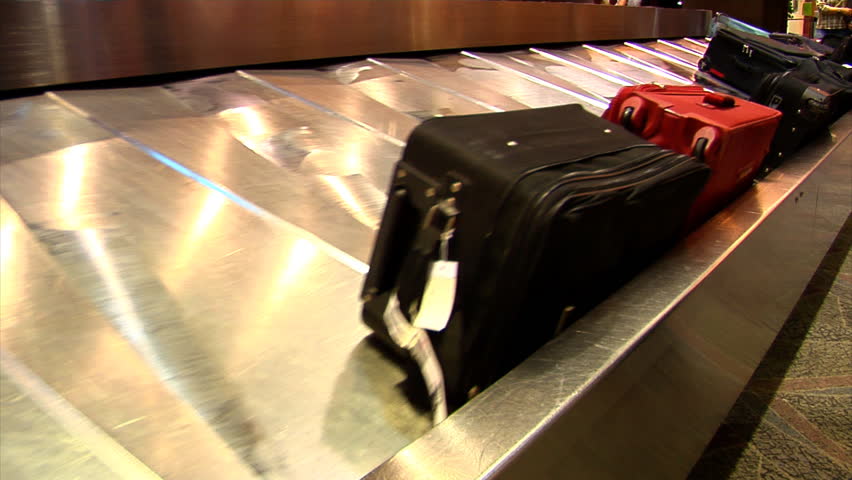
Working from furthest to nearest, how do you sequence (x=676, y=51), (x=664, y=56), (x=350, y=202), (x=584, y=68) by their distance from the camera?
(x=676, y=51)
(x=664, y=56)
(x=584, y=68)
(x=350, y=202)

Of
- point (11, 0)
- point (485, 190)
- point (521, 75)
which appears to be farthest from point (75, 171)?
point (521, 75)

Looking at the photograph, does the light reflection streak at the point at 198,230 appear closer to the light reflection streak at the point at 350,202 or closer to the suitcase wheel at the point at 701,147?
the light reflection streak at the point at 350,202

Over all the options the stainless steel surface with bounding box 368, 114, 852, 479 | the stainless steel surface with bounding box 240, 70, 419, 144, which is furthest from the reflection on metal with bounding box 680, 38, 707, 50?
the stainless steel surface with bounding box 240, 70, 419, 144

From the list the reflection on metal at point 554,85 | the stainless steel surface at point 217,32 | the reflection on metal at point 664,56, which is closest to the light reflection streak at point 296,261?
the stainless steel surface at point 217,32

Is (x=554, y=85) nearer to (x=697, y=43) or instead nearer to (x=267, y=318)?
(x=267, y=318)

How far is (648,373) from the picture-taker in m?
0.93

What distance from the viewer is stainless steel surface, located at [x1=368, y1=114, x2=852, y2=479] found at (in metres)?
0.66

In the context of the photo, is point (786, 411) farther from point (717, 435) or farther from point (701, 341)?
point (701, 341)

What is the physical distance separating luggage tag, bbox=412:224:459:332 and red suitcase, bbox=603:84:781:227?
0.73 metres

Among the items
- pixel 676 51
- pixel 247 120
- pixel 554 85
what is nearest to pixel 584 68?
pixel 554 85

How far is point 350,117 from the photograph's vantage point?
1881 millimetres

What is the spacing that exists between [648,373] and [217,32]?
5.83 feet

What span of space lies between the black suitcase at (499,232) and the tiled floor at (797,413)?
0.97 m

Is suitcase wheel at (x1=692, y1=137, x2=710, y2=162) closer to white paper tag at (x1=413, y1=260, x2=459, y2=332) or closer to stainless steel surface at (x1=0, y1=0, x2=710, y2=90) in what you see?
white paper tag at (x1=413, y1=260, x2=459, y2=332)
